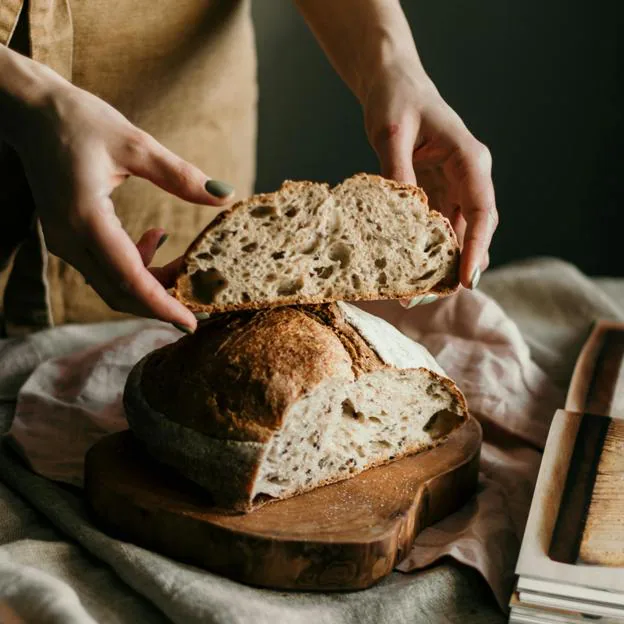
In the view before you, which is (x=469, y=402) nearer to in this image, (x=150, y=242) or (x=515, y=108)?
(x=150, y=242)

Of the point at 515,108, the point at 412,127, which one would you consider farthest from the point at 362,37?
the point at 515,108

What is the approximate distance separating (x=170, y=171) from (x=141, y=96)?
3.04ft

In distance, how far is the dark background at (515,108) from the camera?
3309mm

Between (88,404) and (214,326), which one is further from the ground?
(214,326)

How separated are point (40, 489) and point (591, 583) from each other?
2.64 feet

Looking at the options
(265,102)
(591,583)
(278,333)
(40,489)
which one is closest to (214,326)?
(278,333)

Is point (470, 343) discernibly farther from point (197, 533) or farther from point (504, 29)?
point (504, 29)

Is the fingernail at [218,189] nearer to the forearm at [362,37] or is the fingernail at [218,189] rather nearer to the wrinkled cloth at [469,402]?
the wrinkled cloth at [469,402]

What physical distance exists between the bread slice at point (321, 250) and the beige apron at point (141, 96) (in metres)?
0.73

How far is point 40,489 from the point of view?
1.46 metres

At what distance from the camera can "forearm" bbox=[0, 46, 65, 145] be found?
1.26 meters

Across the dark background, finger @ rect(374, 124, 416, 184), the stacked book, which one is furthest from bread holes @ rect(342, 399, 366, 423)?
the dark background

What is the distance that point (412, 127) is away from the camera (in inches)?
63.9

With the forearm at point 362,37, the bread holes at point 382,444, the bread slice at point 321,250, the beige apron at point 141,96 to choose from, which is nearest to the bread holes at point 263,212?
the bread slice at point 321,250
